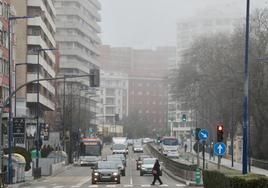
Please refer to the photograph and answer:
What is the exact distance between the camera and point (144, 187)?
155 ft

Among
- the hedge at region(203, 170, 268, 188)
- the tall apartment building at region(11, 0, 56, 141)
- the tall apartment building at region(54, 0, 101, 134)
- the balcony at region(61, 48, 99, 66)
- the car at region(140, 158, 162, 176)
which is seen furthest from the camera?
the balcony at region(61, 48, 99, 66)

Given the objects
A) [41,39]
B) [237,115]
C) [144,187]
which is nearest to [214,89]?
[237,115]

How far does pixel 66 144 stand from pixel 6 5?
3396 centimetres

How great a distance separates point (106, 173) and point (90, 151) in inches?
1576

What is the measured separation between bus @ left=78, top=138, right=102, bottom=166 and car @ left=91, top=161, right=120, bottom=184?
127 feet

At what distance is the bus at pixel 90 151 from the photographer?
302ft

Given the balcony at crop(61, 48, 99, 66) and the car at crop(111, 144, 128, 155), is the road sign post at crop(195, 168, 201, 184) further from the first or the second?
the balcony at crop(61, 48, 99, 66)

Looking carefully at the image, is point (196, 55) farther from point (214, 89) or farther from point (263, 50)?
point (263, 50)

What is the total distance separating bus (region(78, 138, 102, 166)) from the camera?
92.1 metres

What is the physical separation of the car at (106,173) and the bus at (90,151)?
38.7 meters

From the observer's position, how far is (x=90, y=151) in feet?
303

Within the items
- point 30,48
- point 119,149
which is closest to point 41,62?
point 30,48

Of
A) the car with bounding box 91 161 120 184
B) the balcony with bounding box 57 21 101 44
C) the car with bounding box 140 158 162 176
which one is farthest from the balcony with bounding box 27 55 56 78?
the car with bounding box 91 161 120 184

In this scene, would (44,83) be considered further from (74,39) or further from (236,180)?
(236,180)
